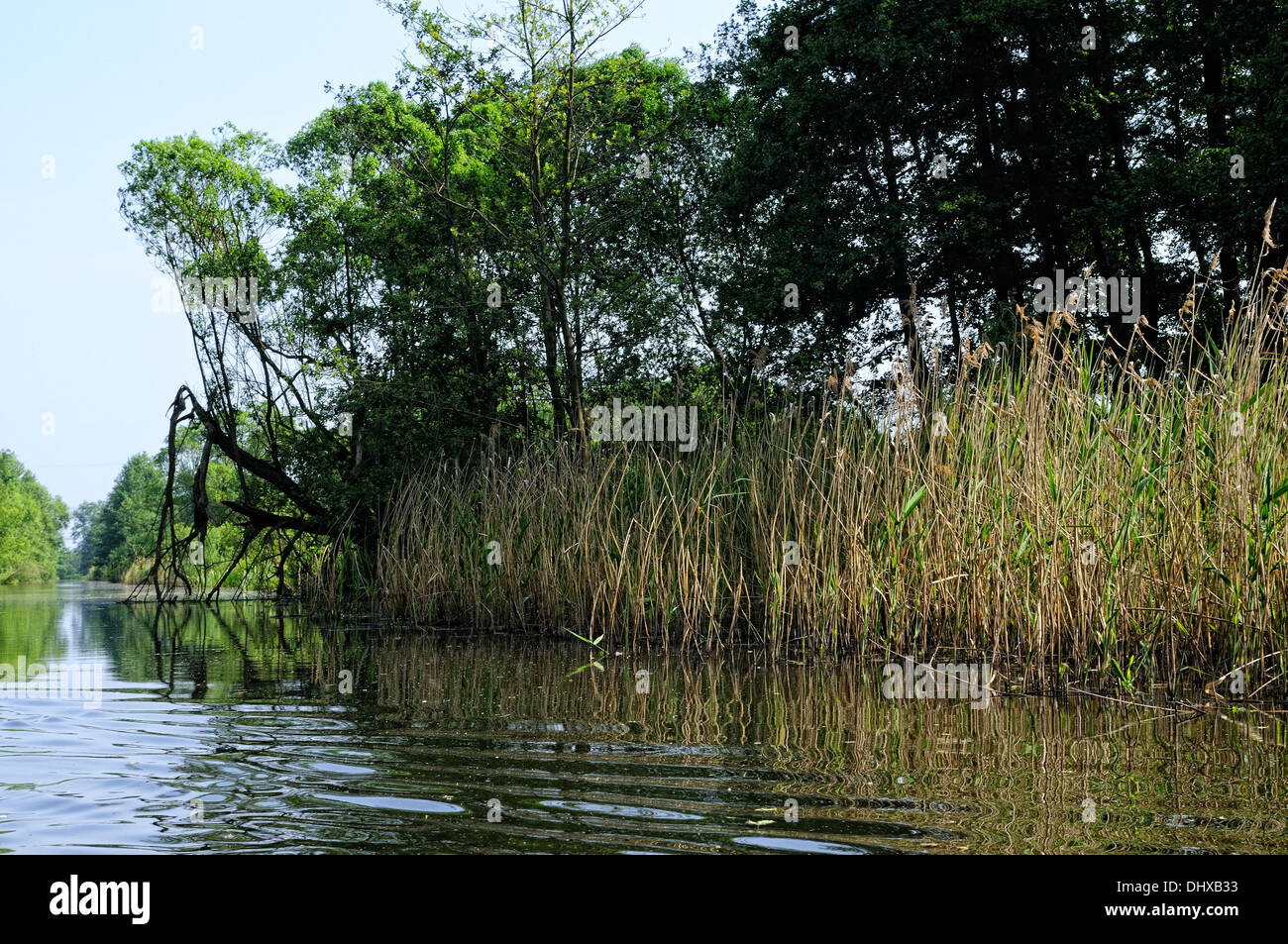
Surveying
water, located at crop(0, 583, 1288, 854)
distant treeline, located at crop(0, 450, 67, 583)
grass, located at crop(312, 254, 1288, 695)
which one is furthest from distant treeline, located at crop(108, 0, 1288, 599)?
distant treeline, located at crop(0, 450, 67, 583)

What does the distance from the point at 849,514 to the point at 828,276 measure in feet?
36.1

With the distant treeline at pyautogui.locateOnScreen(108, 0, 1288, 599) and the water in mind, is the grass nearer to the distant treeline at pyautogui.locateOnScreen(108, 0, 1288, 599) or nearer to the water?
the water

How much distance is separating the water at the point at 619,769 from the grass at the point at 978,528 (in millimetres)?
566

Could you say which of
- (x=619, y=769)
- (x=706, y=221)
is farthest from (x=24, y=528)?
(x=619, y=769)

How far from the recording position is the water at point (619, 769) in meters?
2.78

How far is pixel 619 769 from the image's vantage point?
3.66 m

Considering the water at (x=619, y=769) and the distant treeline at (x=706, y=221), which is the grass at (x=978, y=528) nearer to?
the water at (x=619, y=769)

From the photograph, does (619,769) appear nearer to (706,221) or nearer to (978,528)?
(978,528)

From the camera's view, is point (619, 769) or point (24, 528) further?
point (24, 528)

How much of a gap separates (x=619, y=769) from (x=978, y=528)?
3292 mm

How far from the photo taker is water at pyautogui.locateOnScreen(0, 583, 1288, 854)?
2.78 m
